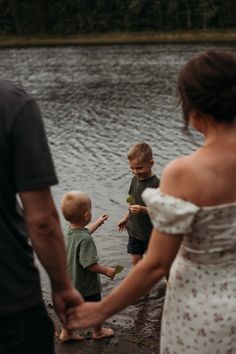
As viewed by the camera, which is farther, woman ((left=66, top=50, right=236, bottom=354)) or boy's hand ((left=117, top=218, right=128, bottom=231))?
boy's hand ((left=117, top=218, right=128, bottom=231))

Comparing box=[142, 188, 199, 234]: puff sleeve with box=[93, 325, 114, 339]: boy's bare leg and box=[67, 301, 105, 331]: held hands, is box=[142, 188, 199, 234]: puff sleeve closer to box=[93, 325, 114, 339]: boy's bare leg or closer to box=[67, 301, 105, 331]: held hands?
box=[67, 301, 105, 331]: held hands

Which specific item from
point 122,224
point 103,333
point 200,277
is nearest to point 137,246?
point 122,224

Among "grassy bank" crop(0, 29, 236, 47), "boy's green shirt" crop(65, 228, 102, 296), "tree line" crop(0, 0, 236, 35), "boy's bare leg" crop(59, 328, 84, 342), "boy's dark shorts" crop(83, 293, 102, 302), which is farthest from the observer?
"tree line" crop(0, 0, 236, 35)

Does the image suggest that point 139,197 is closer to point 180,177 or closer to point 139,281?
point 139,281

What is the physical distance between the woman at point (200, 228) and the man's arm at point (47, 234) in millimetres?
255

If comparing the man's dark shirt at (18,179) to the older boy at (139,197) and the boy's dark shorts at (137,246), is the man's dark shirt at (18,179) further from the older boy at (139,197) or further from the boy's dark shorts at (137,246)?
the boy's dark shorts at (137,246)

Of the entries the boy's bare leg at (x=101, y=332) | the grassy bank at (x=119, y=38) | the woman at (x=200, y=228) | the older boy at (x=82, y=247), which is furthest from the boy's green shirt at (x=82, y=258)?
the grassy bank at (x=119, y=38)

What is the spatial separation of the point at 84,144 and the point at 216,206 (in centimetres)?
1536

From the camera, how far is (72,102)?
85.5 feet

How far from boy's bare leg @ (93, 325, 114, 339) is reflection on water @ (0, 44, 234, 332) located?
594mm

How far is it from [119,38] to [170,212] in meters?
74.3

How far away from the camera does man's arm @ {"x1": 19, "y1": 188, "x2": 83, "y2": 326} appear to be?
2.41 m

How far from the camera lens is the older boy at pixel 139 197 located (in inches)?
225

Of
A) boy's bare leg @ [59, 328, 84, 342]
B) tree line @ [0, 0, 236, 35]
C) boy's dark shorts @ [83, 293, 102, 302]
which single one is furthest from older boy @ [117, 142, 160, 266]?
tree line @ [0, 0, 236, 35]
